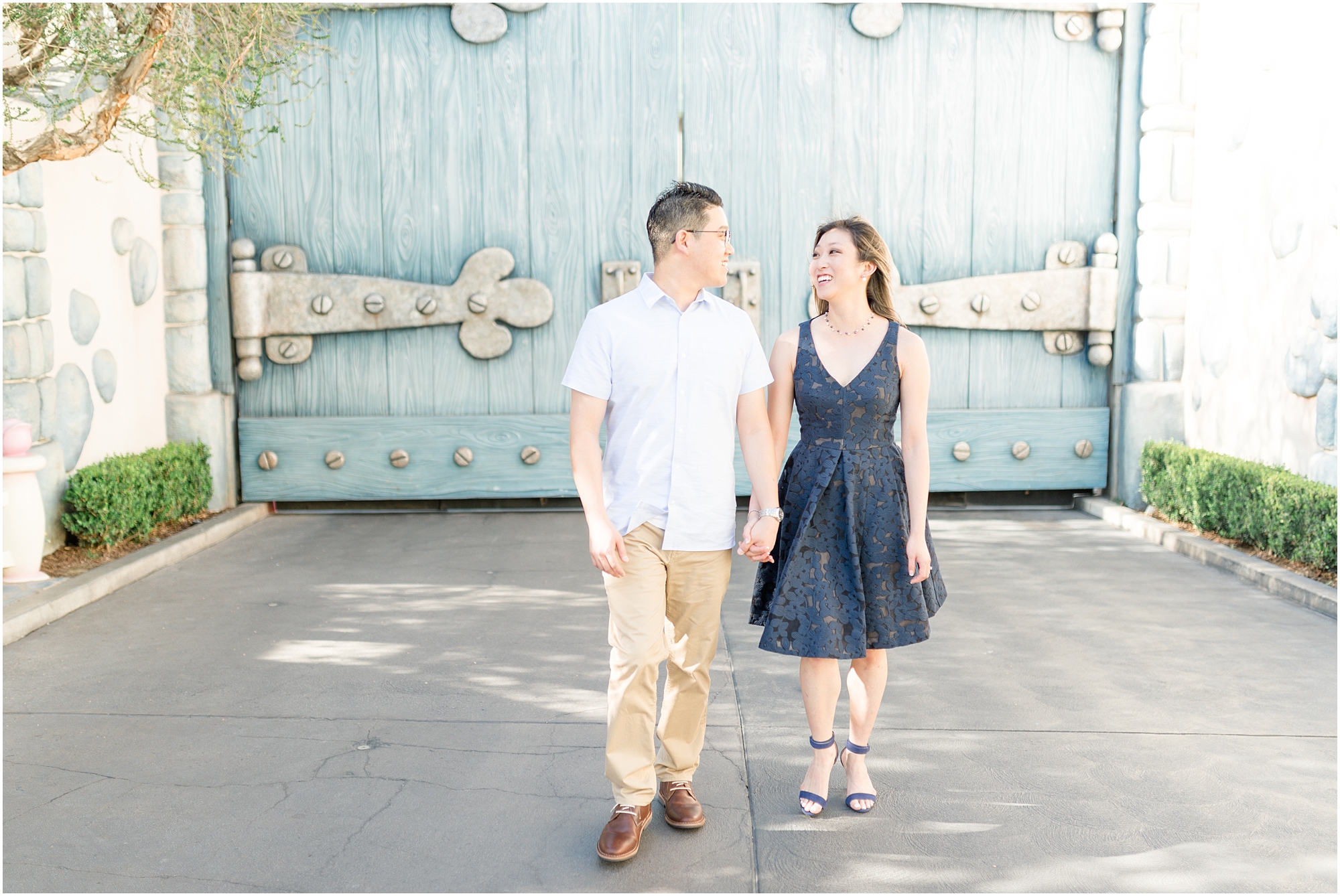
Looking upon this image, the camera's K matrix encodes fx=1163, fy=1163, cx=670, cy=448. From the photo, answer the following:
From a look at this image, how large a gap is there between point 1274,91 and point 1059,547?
2.46 metres

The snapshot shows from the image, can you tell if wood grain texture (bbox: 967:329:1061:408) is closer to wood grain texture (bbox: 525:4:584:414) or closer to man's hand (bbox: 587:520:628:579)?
wood grain texture (bbox: 525:4:584:414)

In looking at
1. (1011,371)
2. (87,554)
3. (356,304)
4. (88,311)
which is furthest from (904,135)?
(87,554)

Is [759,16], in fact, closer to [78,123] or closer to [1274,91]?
[1274,91]

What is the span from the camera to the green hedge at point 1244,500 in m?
4.85

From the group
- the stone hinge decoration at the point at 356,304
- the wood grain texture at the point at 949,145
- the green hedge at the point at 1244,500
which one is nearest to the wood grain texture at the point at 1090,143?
the wood grain texture at the point at 949,145

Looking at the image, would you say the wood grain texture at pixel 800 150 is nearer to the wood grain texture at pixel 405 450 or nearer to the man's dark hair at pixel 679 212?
the wood grain texture at pixel 405 450

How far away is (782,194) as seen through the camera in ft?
22.3

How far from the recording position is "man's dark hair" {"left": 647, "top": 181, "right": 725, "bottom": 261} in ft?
8.73

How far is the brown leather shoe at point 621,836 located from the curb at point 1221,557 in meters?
3.26

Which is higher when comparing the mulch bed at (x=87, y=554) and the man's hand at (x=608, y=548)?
the man's hand at (x=608, y=548)

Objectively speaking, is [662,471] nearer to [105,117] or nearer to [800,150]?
[105,117]

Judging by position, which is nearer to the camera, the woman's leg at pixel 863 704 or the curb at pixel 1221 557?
the woman's leg at pixel 863 704

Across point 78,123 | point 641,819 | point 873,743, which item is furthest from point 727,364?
point 78,123

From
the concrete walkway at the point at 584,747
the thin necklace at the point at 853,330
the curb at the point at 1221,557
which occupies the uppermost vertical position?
the thin necklace at the point at 853,330
